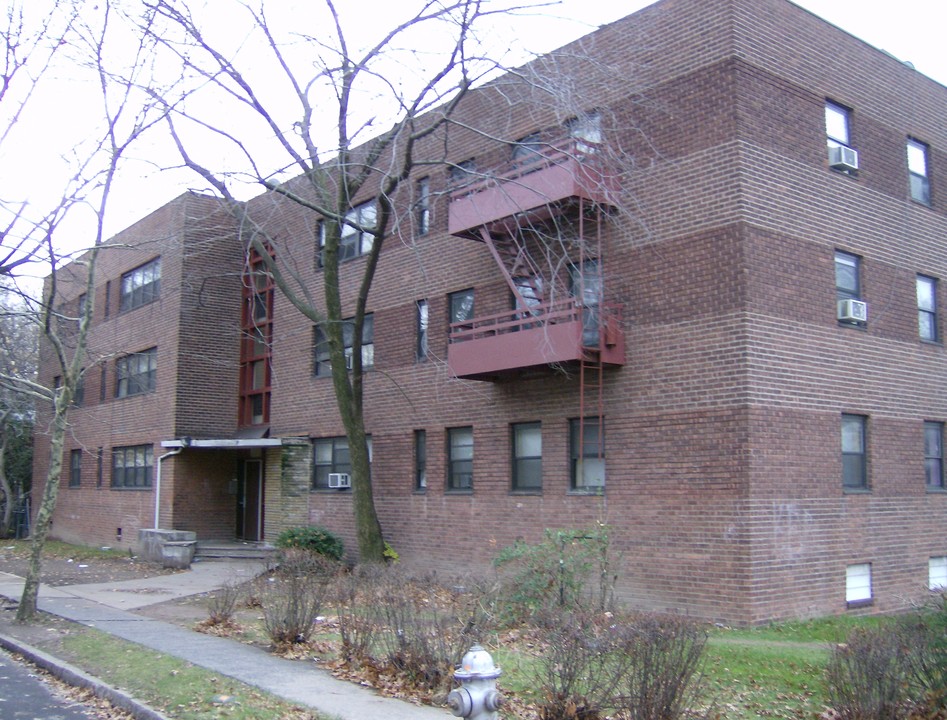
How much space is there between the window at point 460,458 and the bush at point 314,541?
10.8 ft

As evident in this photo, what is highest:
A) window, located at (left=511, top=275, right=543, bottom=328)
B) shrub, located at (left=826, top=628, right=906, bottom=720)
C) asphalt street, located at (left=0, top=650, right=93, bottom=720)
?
window, located at (left=511, top=275, right=543, bottom=328)

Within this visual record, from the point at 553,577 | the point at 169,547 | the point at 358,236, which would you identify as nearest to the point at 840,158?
the point at 553,577

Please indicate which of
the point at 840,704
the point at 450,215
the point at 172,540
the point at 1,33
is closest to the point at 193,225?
the point at 172,540

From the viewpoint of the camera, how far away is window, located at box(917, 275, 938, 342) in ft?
59.5

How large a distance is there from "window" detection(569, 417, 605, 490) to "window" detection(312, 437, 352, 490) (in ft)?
24.4

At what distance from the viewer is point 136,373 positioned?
29234mm

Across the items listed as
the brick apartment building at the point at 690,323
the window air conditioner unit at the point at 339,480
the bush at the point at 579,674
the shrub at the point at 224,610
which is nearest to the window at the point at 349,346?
the brick apartment building at the point at 690,323

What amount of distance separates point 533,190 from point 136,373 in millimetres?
18734

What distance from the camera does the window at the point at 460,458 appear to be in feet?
62.9

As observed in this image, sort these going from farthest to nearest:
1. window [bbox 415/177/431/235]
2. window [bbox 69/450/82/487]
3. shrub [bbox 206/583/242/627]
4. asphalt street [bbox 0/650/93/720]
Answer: window [bbox 69/450/82/487], window [bbox 415/177/431/235], shrub [bbox 206/583/242/627], asphalt street [bbox 0/650/93/720]

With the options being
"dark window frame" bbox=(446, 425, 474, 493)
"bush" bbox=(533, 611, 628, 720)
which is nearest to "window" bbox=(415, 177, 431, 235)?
"dark window frame" bbox=(446, 425, 474, 493)

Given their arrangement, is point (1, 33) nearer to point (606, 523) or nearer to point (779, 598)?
point (606, 523)

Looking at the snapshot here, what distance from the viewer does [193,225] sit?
2725cm

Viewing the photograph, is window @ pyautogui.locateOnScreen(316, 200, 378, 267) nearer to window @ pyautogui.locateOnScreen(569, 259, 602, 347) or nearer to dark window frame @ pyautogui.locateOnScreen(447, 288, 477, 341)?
dark window frame @ pyautogui.locateOnScreen(447, 288, 477, 341)
